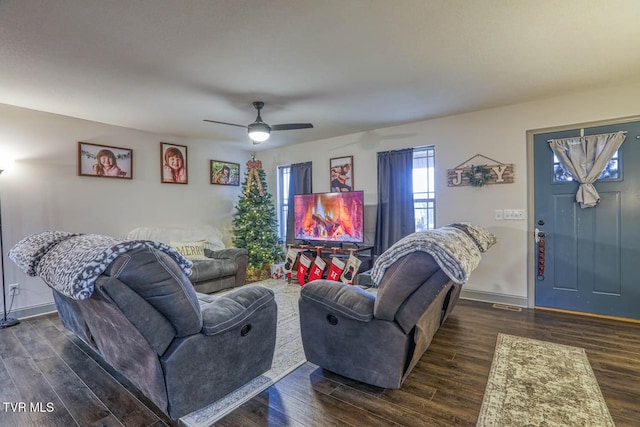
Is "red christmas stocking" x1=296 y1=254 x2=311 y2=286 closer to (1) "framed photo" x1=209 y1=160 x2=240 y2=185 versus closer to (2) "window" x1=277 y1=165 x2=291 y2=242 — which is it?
(2) "window" x1=277 y1=165 x2=291 y2=242

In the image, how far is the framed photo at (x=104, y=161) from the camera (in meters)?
4.15

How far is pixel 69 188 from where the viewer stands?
13.3 ft

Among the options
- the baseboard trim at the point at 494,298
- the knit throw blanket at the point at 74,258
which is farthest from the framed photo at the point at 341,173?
the knit throw blanket at the point at 74,258

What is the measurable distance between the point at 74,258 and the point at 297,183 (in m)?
4.42

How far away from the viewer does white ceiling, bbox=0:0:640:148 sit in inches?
77.5

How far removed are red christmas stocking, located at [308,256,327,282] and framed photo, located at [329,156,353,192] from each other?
4.21 feet

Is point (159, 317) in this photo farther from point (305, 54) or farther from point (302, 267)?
point (302, 267)

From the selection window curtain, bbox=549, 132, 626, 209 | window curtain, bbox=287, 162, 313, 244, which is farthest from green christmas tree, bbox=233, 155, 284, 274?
window curtain, bbox=549, 132, 626, 209

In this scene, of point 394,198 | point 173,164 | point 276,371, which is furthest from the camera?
point 173,164

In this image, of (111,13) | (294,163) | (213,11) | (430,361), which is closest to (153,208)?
(294,163)

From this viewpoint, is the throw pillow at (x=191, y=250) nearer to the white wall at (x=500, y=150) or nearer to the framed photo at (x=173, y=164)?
the framed photo at (x=173, y=164)

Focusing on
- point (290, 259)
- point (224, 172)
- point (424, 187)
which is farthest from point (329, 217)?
point (224, 172)

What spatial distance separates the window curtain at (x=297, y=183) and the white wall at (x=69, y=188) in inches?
65.8

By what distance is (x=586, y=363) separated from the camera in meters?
2.37
